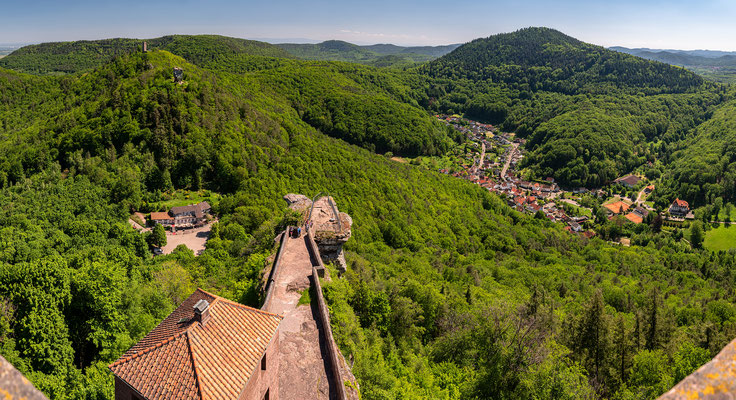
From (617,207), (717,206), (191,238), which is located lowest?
(617,207)

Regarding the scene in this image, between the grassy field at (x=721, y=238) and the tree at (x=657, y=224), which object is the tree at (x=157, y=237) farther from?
the grassy field at (x=721, y=238)

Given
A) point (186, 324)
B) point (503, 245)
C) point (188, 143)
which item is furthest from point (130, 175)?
point (503, 245)

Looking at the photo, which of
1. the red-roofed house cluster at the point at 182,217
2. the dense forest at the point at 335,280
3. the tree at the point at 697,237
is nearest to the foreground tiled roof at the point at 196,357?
the dense forest at the point at 335,280

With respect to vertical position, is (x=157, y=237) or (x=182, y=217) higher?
(x=182, y=217)

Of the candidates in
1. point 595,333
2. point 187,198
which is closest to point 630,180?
point 595,333

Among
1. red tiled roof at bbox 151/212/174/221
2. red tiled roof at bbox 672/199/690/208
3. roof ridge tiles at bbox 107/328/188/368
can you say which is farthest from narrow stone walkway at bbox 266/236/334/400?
red tiled roof at bbox 672/199/690/208

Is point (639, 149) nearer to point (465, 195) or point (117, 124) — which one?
point (465, 195)

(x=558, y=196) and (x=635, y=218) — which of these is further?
(x=558, y=196)

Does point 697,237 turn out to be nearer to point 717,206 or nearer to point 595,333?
point 717,206

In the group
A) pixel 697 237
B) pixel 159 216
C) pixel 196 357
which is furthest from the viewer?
pixel 697 237
